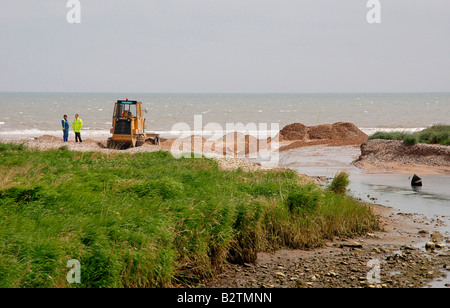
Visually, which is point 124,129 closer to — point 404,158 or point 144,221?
point 404,158

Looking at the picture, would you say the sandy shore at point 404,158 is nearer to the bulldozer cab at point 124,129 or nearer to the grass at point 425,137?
the grass at point 425,137

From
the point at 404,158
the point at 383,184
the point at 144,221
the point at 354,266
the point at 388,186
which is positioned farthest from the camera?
the point at 404,158

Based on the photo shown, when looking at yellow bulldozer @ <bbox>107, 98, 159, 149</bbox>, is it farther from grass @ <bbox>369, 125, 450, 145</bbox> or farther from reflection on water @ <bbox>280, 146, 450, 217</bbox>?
grass @ <bbox>369, 125, 450, 145</bbox>

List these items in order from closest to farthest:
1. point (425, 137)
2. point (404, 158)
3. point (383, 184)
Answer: point (383, 184), point (404, 158), point (425, 137)

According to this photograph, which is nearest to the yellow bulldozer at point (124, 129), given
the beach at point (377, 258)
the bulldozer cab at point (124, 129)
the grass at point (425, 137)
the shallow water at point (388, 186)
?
the bulldozer cab at point (124, 129)

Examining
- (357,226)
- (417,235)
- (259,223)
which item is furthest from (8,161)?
(417,235)

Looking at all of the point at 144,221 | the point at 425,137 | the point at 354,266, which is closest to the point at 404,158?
the point at 425,137

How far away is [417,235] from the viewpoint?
36.4ft

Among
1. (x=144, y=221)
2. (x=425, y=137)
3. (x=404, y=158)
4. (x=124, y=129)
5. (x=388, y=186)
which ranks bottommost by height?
(x=388, y=186)

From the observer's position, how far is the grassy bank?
21.5 ft

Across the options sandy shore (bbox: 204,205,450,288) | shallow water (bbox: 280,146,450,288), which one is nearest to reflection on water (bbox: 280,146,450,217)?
shallow water (bbox: 280,146,450,288)

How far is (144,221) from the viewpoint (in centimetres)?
802
